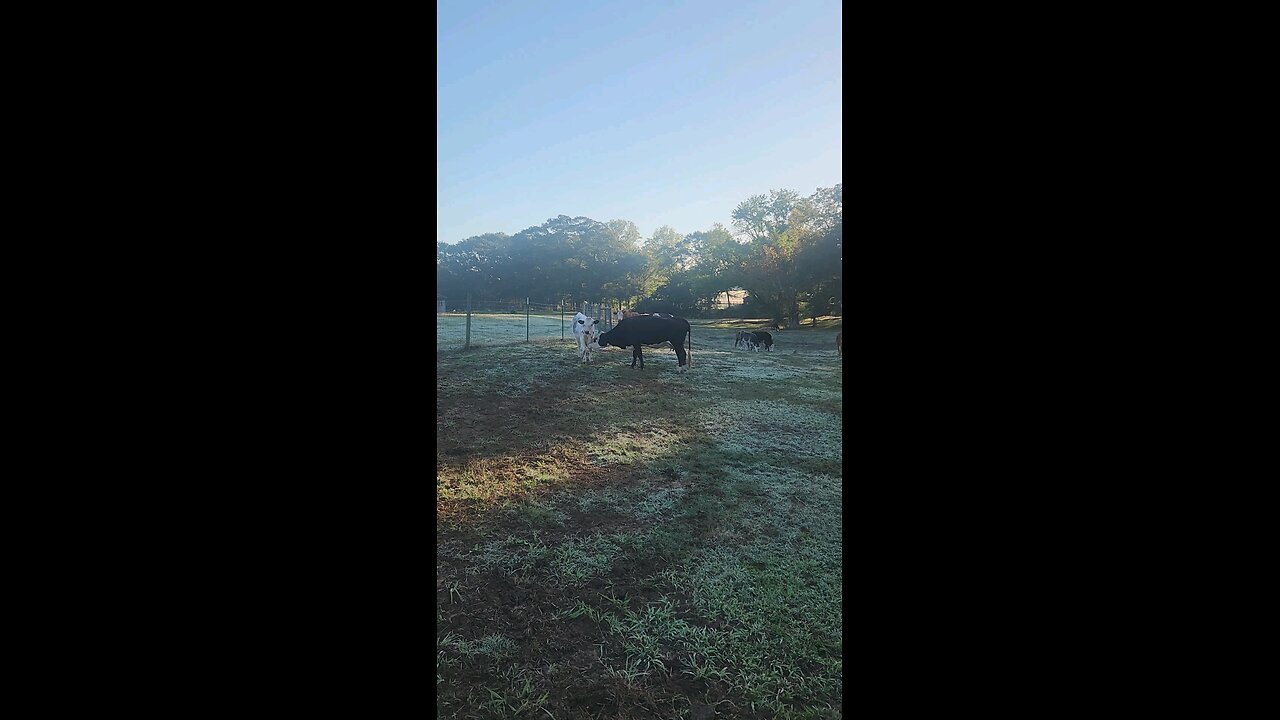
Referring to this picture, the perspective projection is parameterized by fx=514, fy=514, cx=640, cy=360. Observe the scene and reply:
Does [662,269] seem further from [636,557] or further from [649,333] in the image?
[636,557]

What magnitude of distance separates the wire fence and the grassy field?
11.0 feet

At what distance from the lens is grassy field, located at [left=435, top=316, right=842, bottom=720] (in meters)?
1.66

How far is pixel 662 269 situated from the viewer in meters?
12.1

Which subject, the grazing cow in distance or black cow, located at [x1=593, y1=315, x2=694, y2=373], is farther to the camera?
the grazing cow in distance

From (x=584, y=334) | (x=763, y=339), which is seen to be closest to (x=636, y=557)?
(x=584, y=334)

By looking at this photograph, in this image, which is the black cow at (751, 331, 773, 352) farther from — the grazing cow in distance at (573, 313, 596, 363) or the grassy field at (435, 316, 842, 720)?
the grassy field at (435, 316, 842, 720)

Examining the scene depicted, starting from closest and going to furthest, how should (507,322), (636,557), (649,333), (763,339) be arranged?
(636,557), (649,333), (763,339), (507,322)

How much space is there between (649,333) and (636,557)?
494 centimetres

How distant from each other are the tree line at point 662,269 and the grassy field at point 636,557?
5.52 m

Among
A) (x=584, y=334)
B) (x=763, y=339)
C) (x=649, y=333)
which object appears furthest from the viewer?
(x=763, y=339)

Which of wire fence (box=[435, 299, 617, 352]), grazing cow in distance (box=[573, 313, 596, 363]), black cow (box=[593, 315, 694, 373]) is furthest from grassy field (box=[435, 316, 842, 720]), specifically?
wire fence (box=[435, 299, 617, 352])

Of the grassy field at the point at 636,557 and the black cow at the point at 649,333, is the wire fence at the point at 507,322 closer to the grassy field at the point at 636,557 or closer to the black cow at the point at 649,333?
the black cow at the point at 649,333
